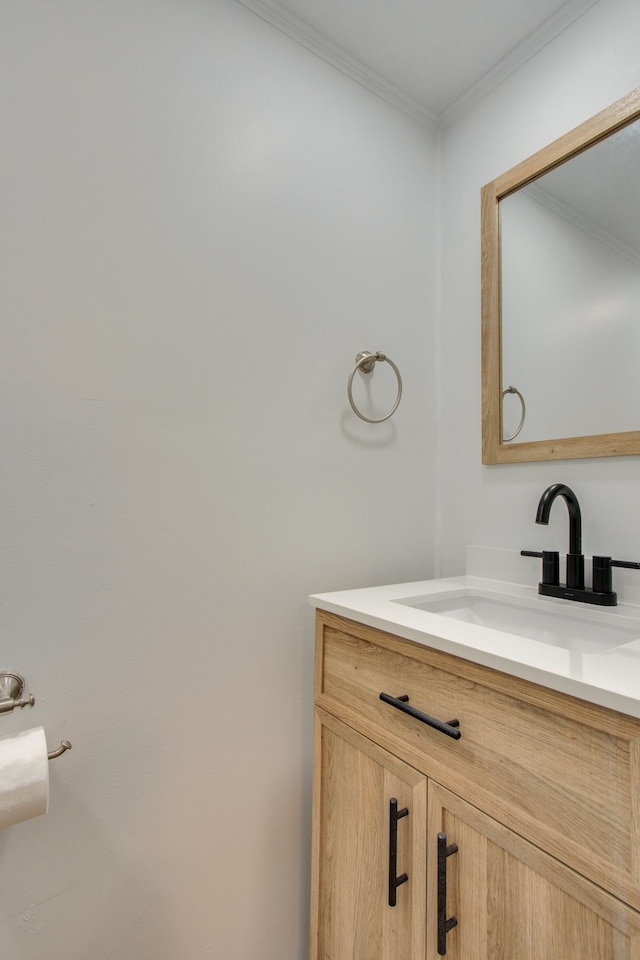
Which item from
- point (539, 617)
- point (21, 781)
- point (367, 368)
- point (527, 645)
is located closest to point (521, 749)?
point (527, 645)

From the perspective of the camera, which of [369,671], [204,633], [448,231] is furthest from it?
[448,231]

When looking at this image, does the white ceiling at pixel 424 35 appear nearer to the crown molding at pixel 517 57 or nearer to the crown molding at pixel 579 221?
the crown molding at pixel 517 57

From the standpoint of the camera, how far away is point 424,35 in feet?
4.06

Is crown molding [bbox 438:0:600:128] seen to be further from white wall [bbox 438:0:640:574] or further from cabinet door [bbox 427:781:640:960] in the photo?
cabinet door [bbox 427:781:640:960]

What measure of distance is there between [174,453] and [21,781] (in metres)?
0.60

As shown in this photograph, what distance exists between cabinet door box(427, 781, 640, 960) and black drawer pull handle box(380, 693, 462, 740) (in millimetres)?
101

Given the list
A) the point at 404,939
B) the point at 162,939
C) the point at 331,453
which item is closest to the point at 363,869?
the point at 404,939

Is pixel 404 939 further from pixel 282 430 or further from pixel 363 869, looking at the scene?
pixel 282 430

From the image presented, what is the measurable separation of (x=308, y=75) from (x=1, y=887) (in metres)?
1.85

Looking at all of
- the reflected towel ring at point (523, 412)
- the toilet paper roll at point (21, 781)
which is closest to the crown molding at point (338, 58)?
the reflected towel ring at point (523, 412)

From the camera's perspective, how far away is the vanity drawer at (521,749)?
539 millimetres

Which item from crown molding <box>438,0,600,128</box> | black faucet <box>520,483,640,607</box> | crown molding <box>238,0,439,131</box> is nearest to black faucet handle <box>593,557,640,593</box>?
black faucet <box>520,483,640,607</box>

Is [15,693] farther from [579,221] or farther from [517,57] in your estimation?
[517,57]

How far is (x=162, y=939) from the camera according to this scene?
3.10 ft
